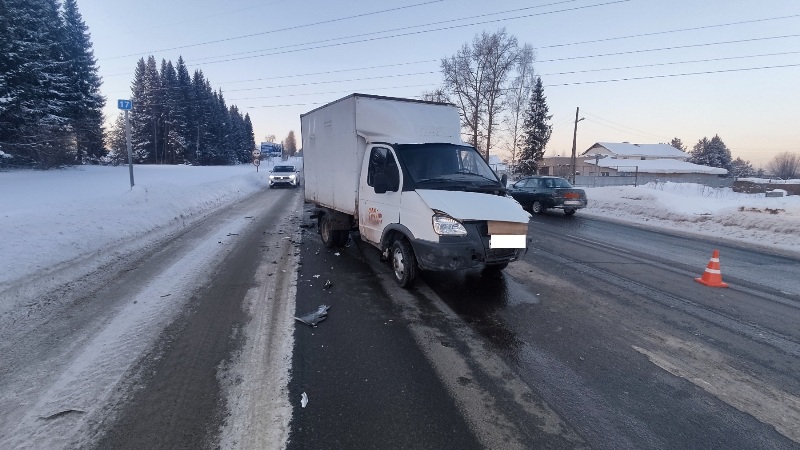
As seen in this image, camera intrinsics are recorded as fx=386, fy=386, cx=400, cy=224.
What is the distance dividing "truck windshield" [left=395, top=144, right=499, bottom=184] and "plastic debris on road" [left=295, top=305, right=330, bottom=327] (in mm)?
2252

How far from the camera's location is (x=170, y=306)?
4.86 m

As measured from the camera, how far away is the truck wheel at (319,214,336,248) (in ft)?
27.8

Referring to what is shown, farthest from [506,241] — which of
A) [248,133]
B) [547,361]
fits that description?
[248,133]

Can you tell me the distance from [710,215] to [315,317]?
619 inches

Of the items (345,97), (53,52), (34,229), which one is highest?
(53,52)

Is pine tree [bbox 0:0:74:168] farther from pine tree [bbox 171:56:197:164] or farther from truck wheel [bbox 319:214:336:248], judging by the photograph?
pine tree [bbox 171:56:197:164]

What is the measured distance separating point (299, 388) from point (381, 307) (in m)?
2.03

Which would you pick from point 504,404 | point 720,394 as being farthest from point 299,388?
point 720,394

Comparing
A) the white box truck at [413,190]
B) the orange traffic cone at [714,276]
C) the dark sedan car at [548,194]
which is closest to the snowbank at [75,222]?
the white box truck at [413,190]

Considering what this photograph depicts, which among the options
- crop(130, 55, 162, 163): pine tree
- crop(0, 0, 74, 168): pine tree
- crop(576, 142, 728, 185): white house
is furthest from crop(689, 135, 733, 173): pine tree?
crop(130, 55, 162, 163): pine tree

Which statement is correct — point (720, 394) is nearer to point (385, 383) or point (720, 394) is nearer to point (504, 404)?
point (504, 404)

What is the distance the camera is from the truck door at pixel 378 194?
5.88 metres

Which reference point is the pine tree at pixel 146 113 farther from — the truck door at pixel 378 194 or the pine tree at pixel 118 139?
the truck door at pixel 378 194

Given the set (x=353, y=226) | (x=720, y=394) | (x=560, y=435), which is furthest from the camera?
(x=353, y=226)
